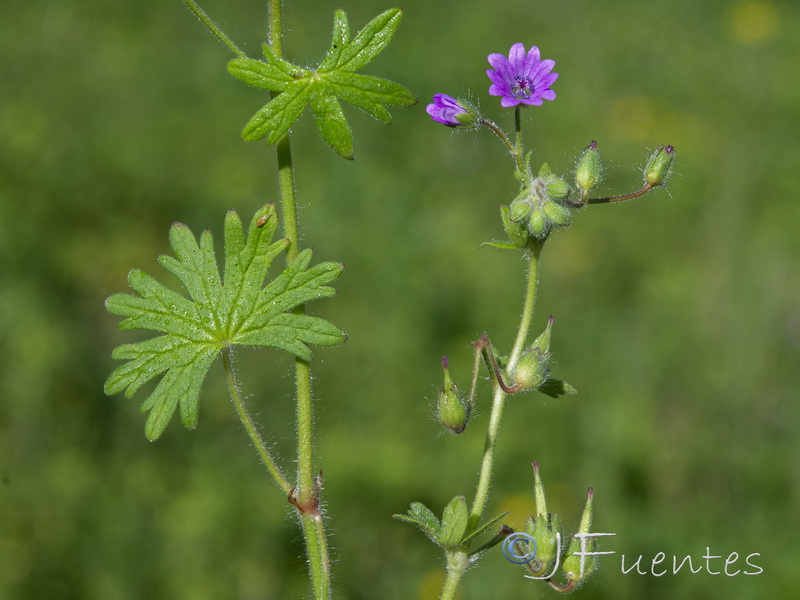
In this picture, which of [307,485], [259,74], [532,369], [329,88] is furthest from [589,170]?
[307,485]

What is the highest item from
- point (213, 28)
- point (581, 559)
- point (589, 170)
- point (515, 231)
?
point (213, 28)

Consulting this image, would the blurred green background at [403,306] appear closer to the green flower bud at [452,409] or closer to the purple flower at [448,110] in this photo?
the green flower bud at [452,409]

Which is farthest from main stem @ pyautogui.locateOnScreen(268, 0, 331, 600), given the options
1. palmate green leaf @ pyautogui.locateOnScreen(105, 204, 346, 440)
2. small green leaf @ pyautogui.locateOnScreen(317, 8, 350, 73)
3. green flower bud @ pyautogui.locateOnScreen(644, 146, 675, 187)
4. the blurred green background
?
the blurred green background

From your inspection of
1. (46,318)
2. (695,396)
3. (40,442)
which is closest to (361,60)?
(40,442)

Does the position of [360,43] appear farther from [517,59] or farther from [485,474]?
[485,474]

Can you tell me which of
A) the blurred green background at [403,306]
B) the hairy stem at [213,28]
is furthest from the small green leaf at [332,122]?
the blurred green background at [403,306]

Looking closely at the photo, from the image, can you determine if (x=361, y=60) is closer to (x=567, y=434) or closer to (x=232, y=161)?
(x=567, y=434)

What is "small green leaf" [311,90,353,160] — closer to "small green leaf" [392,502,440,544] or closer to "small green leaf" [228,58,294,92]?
"small green leaf" [228,58,294,92]
